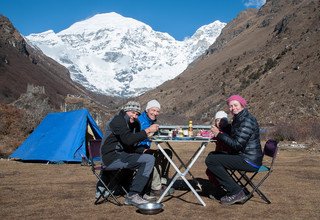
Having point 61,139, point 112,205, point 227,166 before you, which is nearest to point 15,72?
point 61,139

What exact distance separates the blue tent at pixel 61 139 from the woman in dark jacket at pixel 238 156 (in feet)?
23.5

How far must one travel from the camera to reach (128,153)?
24.0 feet

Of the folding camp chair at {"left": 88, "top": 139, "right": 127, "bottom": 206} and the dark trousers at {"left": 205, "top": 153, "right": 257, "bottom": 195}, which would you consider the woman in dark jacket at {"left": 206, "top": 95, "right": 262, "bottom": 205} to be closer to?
the dark trousers at {"left": 205, "top": 153, "right": 257, "bottom": 195}

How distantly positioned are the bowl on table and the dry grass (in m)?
0.07

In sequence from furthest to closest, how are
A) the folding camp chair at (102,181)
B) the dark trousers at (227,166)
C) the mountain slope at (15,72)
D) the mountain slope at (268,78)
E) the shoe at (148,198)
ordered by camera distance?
the mountain slope at (15,72), the mountain slope at (268,78), the shoe at (148,198), the folding camp chair at (102,181), the dark trousers at (227,166)

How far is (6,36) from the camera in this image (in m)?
135

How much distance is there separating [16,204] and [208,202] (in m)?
3.00

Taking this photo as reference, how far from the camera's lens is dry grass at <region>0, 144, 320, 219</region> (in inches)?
263

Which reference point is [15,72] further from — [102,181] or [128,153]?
[128,153]

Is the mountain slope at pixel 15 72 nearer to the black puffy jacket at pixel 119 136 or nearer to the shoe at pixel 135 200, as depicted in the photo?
the black puffy jacket at pixel 119 136

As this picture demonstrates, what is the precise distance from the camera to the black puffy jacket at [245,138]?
7.05 m

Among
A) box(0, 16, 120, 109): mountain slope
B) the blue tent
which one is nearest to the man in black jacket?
the blue tent

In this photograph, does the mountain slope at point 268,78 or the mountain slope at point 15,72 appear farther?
the mountain slope at point 15,72

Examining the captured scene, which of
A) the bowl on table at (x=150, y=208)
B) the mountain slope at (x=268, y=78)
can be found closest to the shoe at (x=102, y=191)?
the bowl on table at (x=150, y=208)
